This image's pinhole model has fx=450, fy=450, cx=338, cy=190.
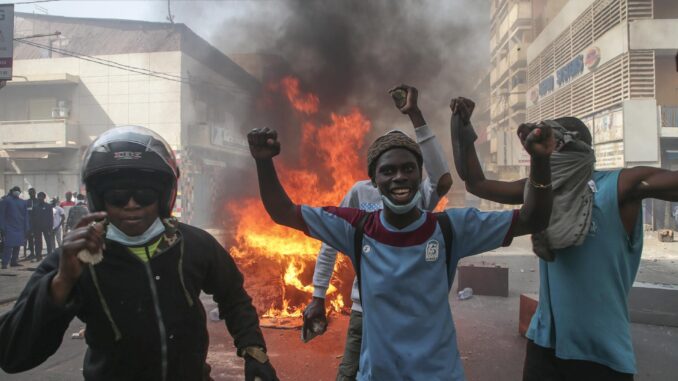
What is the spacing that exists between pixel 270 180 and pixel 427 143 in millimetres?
882

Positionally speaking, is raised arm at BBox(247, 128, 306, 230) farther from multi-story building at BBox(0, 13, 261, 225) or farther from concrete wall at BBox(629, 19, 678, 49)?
concrete wall at BBox(629, 19, 678, 49)

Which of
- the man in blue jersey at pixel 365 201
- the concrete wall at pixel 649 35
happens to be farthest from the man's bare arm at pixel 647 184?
the concrete wall at pixel 649 35

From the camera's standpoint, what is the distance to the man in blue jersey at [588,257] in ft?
6.95

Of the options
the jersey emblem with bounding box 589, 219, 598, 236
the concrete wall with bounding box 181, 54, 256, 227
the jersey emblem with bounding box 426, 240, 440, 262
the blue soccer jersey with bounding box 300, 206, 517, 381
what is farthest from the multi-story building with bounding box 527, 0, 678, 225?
the jersey emblem with bounding box 426, 240, 440, 262

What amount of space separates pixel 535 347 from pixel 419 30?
48.5 ft

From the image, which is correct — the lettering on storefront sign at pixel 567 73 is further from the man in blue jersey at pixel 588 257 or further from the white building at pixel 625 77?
the man in blue jersey at pixel 588 257

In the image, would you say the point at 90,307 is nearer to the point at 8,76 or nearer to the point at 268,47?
the point at 8,76

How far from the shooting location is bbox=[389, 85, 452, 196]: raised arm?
225 cm

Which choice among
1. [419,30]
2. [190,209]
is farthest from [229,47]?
[419,30]

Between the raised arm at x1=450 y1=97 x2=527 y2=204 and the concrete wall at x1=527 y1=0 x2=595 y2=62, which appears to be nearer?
the raised arm at x1=450 y1=97 x2=527 y2=204

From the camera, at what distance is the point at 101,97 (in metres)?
19.9

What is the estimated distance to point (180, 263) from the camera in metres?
1.75

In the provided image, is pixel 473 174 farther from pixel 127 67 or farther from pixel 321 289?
pixel 127 67

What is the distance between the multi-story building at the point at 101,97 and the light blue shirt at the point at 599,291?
18668 millimetres
